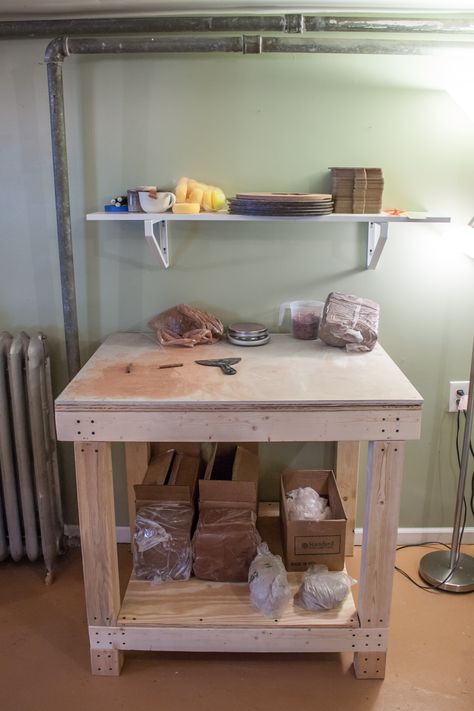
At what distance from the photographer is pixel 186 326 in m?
2.43

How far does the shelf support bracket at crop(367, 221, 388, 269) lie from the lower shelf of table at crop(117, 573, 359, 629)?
46.3 inches

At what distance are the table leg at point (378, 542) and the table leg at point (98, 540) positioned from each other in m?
0.78

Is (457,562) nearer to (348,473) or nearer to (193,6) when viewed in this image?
(348,473)

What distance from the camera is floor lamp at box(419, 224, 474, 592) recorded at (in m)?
2.45

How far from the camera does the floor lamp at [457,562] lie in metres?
2.45

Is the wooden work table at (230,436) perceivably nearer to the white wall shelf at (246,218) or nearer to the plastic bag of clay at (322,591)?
the plastic bag of clay at (322,591)

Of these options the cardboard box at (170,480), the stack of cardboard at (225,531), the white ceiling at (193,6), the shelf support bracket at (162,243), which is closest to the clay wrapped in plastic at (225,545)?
the stack of cardboard at (225,531)

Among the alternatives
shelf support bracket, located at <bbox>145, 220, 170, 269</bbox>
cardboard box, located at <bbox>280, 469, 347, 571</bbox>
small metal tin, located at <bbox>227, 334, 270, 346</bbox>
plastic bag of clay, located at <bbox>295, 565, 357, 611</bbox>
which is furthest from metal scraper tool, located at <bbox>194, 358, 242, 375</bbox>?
plastic bag of clay, located at <bbox>295, 565, 357, 611</bbox>

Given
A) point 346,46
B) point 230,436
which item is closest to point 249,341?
point 230,436

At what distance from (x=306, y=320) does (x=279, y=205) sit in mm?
488

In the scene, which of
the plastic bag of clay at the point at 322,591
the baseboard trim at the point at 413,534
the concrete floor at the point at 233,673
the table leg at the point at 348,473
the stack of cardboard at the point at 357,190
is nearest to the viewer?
the concrete floor at the point at 233,673

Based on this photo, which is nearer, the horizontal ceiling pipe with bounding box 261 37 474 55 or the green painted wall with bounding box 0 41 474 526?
the horizontal ceiling pipe with bounding box 261 37 474 55

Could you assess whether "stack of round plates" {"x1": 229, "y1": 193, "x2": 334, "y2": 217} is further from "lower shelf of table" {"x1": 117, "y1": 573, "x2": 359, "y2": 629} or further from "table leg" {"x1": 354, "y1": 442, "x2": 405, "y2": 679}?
"lower shelf of table" {"x1": 117, "y1": 573, "x2": 359, "y2": 629}

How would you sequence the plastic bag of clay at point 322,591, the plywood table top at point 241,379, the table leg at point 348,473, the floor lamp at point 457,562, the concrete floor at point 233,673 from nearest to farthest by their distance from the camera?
the plywood table top at point 241,379 < the concrete floor at point 233,673 < the plastic bag of clay at point 322,591 < the floor lamp at point 457,562 < the table leg at point 348,473
